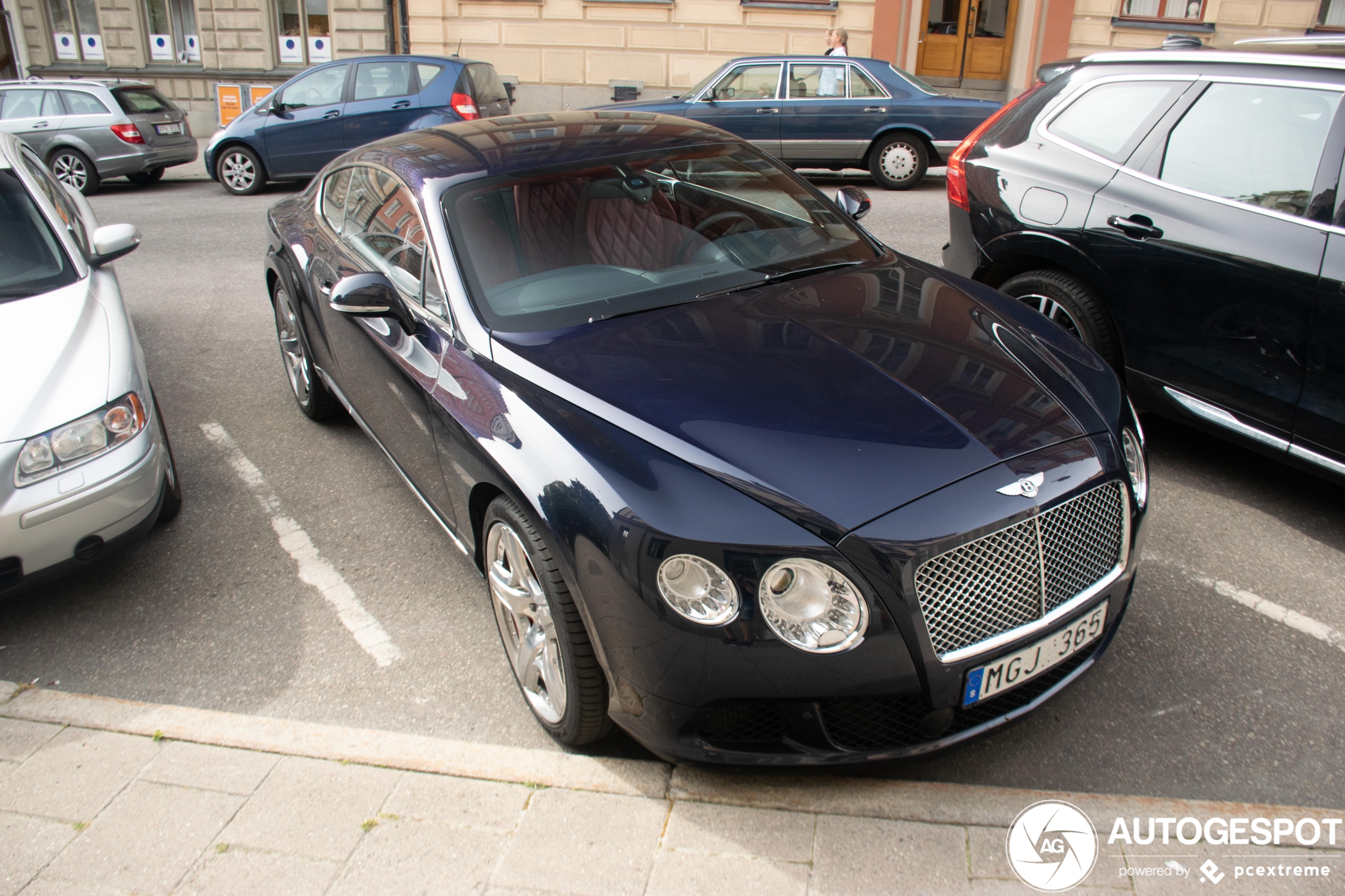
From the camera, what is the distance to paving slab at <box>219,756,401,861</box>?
8.12ft

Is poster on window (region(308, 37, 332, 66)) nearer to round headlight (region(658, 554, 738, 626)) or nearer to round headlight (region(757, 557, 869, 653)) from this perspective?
round headlight (region(658, 554, 738, 626))

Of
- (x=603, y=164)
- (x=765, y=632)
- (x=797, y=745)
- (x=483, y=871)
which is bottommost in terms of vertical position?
(x=483, y=871)

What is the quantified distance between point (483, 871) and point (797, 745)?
801 millimetres

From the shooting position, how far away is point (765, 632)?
2.24 meters

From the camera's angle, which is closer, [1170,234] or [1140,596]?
[1140,596]

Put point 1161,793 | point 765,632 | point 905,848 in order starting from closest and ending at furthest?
point 765,632, point 905,848, point 1161,793

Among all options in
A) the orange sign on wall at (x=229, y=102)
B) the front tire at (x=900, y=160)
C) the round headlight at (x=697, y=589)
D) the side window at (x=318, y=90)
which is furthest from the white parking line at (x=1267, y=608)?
the orange sign on wall at (x=229, y=102)

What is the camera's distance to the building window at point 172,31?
19.8 m

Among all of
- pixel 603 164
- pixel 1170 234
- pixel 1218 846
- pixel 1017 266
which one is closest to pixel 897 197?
pixel 1017 266

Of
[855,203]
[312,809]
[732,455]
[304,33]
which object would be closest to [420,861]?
[312,809]

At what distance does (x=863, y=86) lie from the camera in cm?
1163

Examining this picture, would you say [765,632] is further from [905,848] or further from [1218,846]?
[1218,846]

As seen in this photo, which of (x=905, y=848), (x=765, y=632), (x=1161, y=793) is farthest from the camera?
(x=1161, y=793)

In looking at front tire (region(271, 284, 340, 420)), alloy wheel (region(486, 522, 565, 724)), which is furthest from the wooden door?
alloy wheel (region(486, 522, 565, 724))
